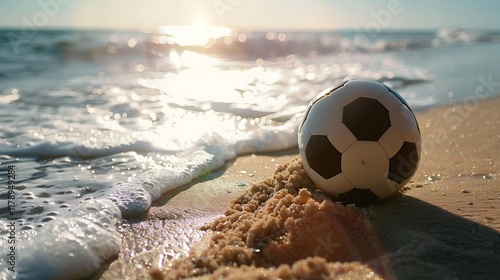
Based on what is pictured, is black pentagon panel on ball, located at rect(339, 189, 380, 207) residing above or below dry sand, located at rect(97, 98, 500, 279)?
above

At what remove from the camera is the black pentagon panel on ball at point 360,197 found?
302cm

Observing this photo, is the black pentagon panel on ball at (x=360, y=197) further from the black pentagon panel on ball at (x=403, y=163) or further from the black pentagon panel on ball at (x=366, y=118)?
the black pentagon panel on ball at (x=366, y=118)

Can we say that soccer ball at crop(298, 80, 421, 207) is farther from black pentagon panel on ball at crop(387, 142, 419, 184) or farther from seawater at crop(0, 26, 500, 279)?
seawater at crop(0, 26, 500, 279)

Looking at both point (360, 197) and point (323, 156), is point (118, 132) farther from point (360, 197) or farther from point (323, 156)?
point (360, 197)

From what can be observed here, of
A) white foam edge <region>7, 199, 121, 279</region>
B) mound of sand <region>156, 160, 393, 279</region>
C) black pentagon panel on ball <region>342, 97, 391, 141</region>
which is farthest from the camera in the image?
black pentagon panel on ball <region>342, 97, 391, 141</region>

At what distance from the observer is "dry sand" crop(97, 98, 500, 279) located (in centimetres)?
228

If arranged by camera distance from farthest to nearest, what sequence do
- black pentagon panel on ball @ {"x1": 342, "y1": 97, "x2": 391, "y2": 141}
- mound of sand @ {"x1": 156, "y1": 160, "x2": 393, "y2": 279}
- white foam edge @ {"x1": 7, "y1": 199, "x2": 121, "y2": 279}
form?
black pentagon panel on ball @ {"x1": 342, "y1": 97, "x2": 391, "y2": 141}
white foam edge @ {"x1": 7, "y1": 199, "x2": 121, "y2": 279}
mound of sand @ {"x1": 156, "y1": 160, "x2": 393, "y2": 279}

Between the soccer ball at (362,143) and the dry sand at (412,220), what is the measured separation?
211 mm

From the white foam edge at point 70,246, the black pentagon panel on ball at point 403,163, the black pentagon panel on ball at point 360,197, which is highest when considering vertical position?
the black pentagon panel on ball at point 403,163

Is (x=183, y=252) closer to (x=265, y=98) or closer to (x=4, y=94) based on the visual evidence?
(x=265, y=98)

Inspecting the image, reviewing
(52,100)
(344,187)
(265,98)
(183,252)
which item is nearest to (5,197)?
(183,252)

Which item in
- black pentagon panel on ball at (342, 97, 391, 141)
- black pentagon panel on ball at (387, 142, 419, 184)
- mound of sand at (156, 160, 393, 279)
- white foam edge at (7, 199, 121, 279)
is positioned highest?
black pentagon panel on ball at (342, 97, 391, 141)


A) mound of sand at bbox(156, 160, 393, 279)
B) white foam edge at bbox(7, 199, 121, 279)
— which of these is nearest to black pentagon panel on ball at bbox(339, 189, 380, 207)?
mound of sand at bbox(156, 160, 393, 279)

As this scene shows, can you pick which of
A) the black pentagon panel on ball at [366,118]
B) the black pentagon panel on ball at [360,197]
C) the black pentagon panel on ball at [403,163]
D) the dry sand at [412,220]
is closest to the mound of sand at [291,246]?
the dry sand at [412,220]
